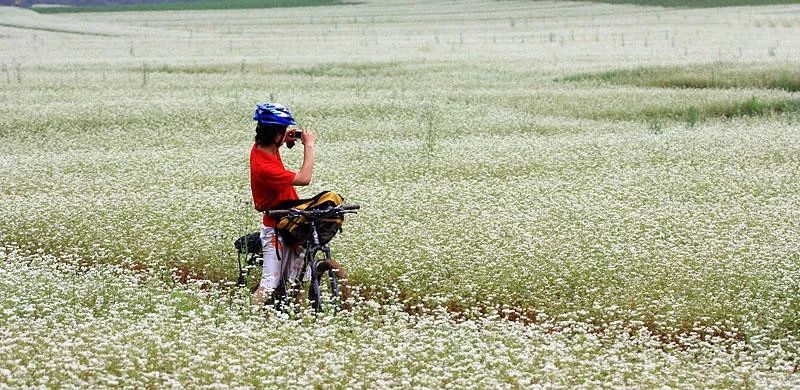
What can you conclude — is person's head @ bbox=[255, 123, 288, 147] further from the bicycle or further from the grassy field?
the grassy field

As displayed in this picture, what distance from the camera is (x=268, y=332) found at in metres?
7.48

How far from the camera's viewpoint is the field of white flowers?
703 cm

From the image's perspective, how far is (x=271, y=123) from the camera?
8383 mm

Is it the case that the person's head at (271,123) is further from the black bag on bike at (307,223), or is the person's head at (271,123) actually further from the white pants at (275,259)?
the white pants at (275,259)

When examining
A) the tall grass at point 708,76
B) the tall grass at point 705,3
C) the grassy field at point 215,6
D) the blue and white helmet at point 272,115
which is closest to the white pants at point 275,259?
the blue and white helmet at point 272,115

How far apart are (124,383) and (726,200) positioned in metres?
8.38

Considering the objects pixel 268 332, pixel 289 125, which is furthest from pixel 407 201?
pixel 268 332

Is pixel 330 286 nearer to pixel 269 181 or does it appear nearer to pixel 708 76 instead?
pixel 269 181

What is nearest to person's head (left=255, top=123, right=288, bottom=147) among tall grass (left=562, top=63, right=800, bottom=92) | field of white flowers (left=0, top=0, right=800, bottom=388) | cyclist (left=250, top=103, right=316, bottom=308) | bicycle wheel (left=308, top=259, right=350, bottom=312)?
cyclist (left=250, top=103, right=316, bottom=308)

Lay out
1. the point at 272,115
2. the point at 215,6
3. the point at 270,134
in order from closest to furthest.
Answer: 1. the point at 272,115
2. the point at 270,134
3. the point at 215,6

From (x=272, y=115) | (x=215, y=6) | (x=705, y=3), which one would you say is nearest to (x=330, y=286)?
(x=272, y=115)

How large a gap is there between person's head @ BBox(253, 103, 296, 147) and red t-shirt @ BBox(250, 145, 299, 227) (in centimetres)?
10

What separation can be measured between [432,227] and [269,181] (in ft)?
11.5

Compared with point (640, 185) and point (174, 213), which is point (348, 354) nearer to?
point (174, 213)
